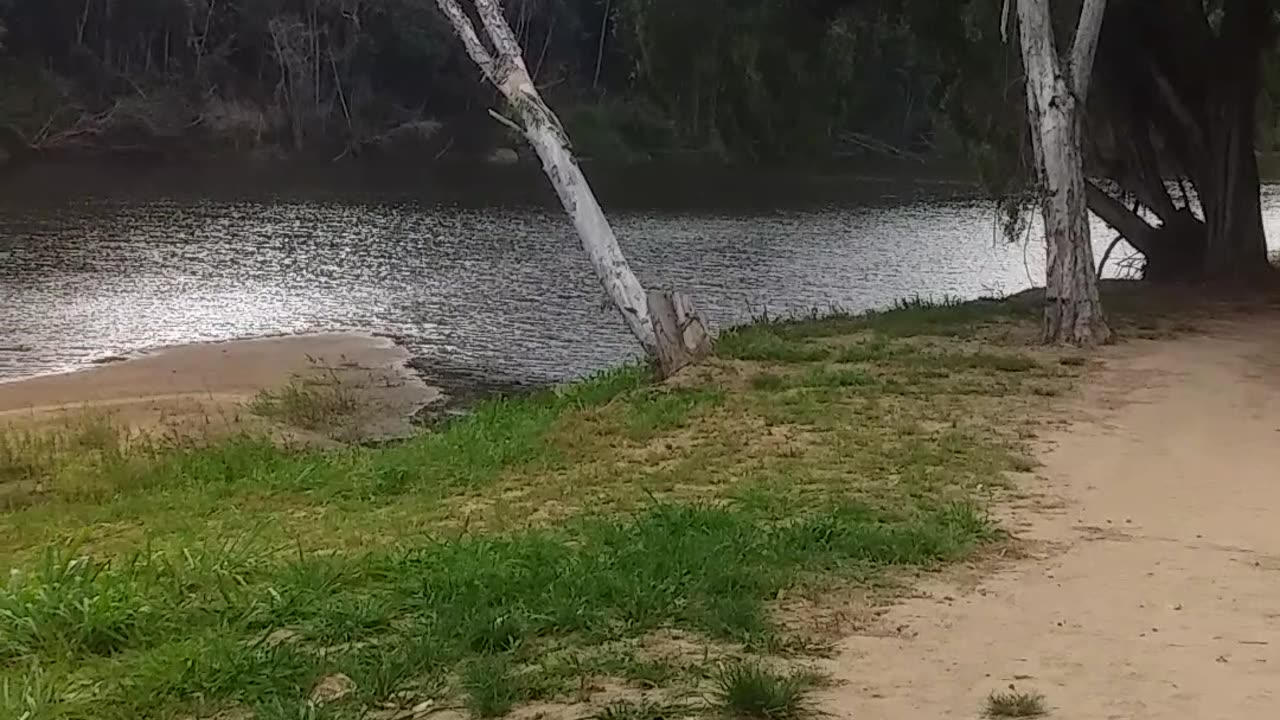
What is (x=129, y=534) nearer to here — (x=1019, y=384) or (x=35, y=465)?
(x=35, y=465)

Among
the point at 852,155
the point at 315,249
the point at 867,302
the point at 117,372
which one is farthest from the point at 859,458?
the point at 852,155

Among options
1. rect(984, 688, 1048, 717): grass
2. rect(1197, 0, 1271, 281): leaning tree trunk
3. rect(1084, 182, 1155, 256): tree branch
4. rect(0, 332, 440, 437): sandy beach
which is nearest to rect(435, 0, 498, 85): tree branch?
rect(0, 332, 440, 437): sandy beach

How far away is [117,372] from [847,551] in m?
14.9

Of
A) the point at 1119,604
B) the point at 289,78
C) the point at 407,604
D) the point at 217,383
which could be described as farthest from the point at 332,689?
the point at 289,78

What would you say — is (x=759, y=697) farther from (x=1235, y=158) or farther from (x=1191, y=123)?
(x=1191, y=123)

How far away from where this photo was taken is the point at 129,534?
8.26 m

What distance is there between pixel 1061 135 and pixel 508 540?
8167 millimetres

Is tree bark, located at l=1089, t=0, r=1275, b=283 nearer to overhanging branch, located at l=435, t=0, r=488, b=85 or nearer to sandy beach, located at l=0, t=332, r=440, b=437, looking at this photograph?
overhanging branch, located at l=435, t=0, r=488, b=85

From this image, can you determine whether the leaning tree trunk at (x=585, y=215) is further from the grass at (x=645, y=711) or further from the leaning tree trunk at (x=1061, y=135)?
the grass at (x=645, y=711)

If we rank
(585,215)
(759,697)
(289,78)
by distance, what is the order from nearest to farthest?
(759,697) < (585,215) < (289,78)

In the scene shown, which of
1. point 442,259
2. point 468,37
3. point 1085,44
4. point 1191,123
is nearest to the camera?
point 468,37

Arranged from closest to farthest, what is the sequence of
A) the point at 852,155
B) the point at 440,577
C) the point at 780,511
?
the point at 440,577
the point at 780,511
the point at 852,155

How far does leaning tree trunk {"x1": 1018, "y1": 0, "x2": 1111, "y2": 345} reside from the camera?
43.4 ft

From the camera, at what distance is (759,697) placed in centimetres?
459
